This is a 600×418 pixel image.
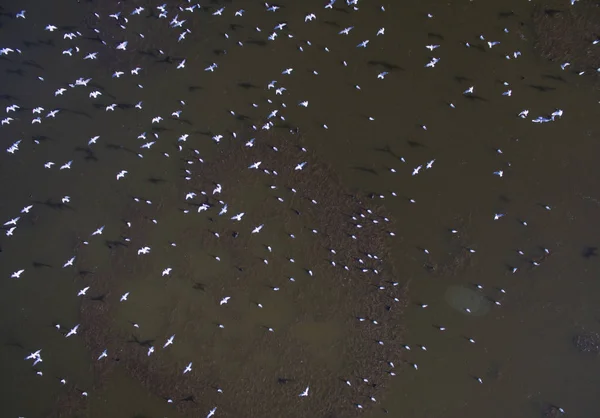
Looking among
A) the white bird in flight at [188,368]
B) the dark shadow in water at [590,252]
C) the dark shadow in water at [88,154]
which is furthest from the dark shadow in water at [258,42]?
the dark shadow in water at [590,252]

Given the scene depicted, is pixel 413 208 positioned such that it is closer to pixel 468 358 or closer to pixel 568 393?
pixel 468 358

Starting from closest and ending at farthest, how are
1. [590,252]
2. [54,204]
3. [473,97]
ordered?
[590,252]
[473,97]
[54,204]

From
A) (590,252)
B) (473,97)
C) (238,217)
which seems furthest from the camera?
(238,217)

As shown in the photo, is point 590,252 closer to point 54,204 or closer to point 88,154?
point 88,154

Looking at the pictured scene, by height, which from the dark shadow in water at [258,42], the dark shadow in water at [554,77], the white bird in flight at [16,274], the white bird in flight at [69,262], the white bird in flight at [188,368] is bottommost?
the white bird in flight at [188,368]

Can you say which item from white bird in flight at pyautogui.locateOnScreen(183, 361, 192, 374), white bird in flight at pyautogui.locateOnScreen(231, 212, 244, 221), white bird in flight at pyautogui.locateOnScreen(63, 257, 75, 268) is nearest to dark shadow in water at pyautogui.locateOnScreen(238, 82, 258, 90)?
white bird in flight at pyautogui.locateOnScreen(231, 212, 244, 221)

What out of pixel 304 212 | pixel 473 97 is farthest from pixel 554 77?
pixel 304 212

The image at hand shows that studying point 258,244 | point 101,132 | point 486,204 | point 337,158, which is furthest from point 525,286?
point 101,132

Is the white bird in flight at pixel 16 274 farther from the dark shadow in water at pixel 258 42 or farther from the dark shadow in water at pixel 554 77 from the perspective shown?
the dark shadow in water at pixel 554 77
